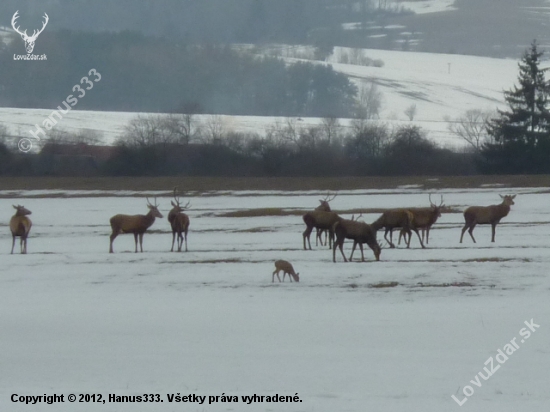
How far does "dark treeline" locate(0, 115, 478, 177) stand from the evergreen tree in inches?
77.6

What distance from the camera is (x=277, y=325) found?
16.4 m

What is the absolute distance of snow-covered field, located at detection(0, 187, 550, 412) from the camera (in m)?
12.7

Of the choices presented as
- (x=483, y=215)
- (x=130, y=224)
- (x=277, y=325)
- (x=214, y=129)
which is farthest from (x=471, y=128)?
(x=277, y=325)

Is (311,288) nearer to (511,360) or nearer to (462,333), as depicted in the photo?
(462,333)

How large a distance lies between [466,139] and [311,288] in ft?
228

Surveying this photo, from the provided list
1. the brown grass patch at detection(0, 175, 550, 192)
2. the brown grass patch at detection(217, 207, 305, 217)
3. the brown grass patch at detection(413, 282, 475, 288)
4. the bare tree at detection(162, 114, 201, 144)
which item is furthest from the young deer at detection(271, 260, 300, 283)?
the bare tree at detection(162, 114, 201, 144)

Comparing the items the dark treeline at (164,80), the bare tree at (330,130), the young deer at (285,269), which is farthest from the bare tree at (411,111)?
the young deer at (285,269)

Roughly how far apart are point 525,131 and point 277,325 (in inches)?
2112

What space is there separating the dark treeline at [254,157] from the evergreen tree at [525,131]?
197cm

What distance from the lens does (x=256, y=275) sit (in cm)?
2153

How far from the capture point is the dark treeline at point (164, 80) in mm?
A: 119875

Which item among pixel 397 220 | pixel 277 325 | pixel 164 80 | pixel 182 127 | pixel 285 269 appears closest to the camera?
pixel 277 325

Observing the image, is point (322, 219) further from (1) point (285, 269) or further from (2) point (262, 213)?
(2) point (262, 213)

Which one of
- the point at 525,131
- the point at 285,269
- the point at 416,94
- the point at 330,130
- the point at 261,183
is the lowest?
the point at 285,269
